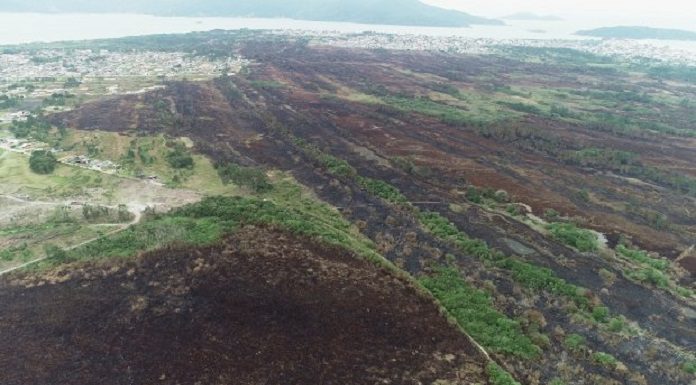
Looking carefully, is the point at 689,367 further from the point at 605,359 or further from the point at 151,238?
the point at 151,238

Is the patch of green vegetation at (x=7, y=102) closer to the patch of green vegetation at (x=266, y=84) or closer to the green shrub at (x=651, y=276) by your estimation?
the patch of green vegetation at (x=266, y=84)

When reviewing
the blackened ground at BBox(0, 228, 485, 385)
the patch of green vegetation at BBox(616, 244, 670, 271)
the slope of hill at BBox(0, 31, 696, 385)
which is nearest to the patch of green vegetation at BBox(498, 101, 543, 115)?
the slope of hill at BBox(0, 31, 696, 385)

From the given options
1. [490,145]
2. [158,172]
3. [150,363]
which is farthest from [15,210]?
[490,145]

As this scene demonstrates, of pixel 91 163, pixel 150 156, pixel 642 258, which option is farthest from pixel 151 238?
pixel 642 258

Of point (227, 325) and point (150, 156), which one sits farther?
point (150, 156)

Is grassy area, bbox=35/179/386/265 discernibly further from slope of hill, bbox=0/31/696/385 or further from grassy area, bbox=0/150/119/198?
grassy area, bbox=0/150/119/198
